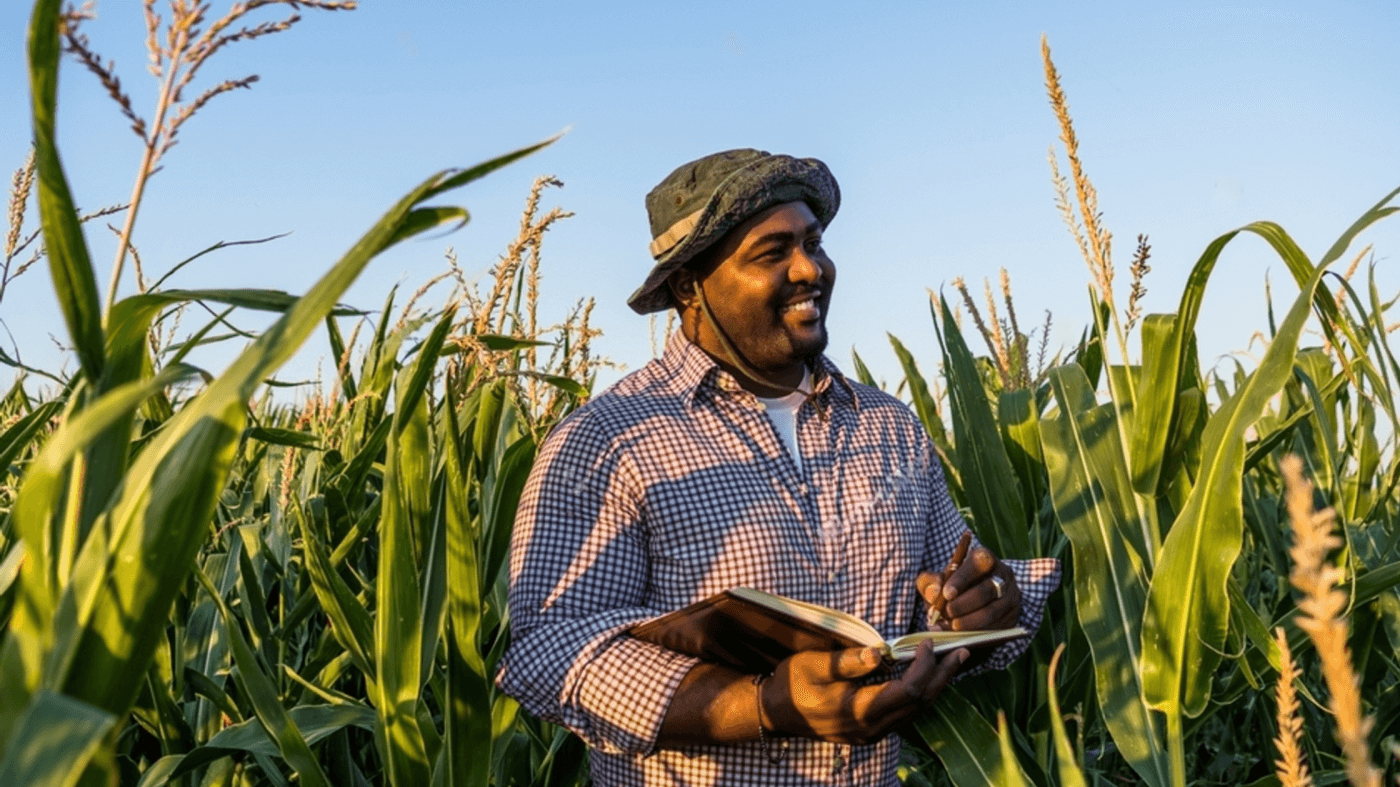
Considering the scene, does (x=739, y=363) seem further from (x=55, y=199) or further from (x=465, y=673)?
(x=55, y=199)

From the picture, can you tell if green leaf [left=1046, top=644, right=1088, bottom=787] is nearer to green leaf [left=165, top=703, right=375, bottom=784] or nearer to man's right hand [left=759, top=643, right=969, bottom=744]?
man's right hand [left=759, top=643, right=969, bottom=744]

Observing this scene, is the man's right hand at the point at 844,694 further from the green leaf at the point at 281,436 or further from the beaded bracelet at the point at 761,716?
the green leaf at the point at 281,436

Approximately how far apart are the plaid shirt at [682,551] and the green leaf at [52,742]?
1.07 m

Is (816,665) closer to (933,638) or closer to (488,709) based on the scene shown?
(933,638)

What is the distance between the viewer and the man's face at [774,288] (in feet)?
6.64

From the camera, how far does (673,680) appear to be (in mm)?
1667

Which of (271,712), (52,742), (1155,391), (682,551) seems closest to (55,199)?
(52,742)

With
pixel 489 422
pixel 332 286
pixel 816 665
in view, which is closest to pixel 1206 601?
pixel 816 665

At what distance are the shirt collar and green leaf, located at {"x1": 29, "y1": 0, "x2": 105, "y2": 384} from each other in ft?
4.18

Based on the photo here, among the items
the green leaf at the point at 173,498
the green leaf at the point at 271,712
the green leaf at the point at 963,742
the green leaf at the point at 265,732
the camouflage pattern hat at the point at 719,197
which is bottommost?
the green leaf at the point at 963,742

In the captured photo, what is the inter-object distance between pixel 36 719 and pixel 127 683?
0.48ft

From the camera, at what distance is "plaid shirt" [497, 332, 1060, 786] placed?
5.64 feet

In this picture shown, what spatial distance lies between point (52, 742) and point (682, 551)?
4.14ft

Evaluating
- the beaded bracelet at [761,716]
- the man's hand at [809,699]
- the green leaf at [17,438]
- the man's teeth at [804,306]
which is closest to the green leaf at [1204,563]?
the man's hand at [809,699]
